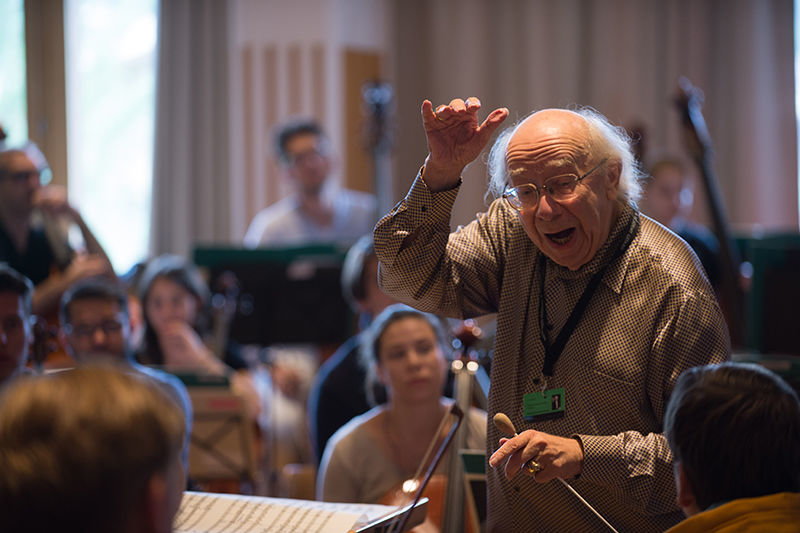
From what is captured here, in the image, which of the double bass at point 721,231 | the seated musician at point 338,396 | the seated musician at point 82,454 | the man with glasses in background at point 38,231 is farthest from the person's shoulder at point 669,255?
the man with glasses in background at point 38,231

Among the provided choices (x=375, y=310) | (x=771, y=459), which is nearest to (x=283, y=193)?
(x=375, y=310)

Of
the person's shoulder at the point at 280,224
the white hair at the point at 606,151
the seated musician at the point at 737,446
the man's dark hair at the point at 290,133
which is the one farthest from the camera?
the person's shoulder at the point at 280,224

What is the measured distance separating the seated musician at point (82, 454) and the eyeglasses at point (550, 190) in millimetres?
919

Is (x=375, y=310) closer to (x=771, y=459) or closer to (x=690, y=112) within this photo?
(x=690, y=112)

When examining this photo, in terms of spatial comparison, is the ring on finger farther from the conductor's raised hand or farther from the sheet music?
the conductor's raised hand

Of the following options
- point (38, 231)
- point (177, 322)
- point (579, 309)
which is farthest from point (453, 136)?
point (38, 231)

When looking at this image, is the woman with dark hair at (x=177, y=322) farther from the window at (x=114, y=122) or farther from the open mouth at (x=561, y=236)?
the open mouth at (x=561, y=236)

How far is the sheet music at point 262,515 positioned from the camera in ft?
5.45

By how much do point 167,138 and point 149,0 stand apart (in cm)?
93

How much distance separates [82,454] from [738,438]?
0.89m

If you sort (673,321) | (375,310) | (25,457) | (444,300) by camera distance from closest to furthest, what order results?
1. (25,457)
2. (673,321)
3. (444,300)
4. (375,310)

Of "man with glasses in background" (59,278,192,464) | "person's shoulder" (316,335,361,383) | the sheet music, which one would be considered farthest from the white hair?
"man with glasses in background" (59,278,192,464)

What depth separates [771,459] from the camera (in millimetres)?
1350

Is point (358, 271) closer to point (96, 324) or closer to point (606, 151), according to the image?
point (96, 324)
